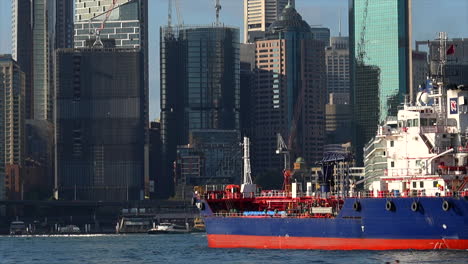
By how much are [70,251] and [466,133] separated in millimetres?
51527

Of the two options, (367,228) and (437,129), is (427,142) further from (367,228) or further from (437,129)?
(367,228)

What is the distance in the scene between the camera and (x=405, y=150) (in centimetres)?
10650

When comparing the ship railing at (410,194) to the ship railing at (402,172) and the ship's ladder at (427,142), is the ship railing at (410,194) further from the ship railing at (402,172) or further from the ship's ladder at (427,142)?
the ship's ladder at (427,142)

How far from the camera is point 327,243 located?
108750 millimetres

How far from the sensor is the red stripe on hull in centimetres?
9944

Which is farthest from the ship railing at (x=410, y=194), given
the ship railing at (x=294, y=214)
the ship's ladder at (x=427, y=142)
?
the ship's ladder at (x=427, y=142)

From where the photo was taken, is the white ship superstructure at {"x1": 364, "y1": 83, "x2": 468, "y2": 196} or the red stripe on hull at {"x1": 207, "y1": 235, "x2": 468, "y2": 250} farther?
the white ship superstructure at {"x1": 364, "y1": 83, "x2": 468, "y2": 196}

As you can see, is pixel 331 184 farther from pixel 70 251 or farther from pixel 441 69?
pixel 70 251

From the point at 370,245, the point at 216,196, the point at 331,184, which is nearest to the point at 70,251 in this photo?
the point at 216,196

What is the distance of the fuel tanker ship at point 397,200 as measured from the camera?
327ft

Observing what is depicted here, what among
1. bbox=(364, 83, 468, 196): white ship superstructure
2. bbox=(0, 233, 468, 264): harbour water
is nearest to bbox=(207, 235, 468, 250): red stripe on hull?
bbox=(0, 233, 468, 264): harbour water

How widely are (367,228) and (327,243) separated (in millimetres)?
5450

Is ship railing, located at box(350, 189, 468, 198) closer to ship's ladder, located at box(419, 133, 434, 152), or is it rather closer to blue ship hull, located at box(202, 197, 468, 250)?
blue ship hull, located at box(202, 197, 468, 250)

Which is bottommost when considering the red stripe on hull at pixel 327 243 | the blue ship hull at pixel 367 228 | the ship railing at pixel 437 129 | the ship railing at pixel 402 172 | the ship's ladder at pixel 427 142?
the red stripe on hull at pixel 327 243
